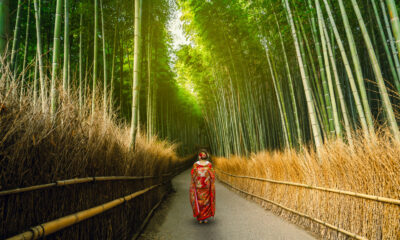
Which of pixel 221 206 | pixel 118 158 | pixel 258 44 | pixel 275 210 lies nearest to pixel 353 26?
pixel 258 44

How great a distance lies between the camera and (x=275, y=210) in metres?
3.69

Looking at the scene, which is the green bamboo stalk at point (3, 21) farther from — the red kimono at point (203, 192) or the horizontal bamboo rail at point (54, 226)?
the red kimono at point (203, 192)

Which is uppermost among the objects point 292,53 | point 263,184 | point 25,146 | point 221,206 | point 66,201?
→ point 292,53

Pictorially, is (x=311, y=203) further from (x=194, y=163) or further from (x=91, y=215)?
(x=91, y=215)

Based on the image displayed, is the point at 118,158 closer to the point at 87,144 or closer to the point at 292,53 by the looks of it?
the point at 87,144

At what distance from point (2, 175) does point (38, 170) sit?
22cm

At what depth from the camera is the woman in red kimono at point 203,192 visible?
3413mm

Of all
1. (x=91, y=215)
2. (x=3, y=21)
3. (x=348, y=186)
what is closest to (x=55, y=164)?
(x=91, y=215)

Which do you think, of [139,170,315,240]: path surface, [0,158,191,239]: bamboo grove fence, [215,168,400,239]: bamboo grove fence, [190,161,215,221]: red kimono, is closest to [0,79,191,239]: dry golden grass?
[0,158,191,239]: bamboo grove fence

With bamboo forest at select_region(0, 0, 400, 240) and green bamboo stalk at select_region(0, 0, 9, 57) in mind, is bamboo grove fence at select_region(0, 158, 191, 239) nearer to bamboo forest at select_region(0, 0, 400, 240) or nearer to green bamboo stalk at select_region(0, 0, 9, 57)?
bamboo forest at select_region(0, 0, 400, 240)

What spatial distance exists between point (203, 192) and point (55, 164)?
2.60 meters

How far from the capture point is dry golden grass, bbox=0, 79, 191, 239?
3.22ft

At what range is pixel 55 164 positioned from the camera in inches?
49.9

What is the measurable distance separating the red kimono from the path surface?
163mm
